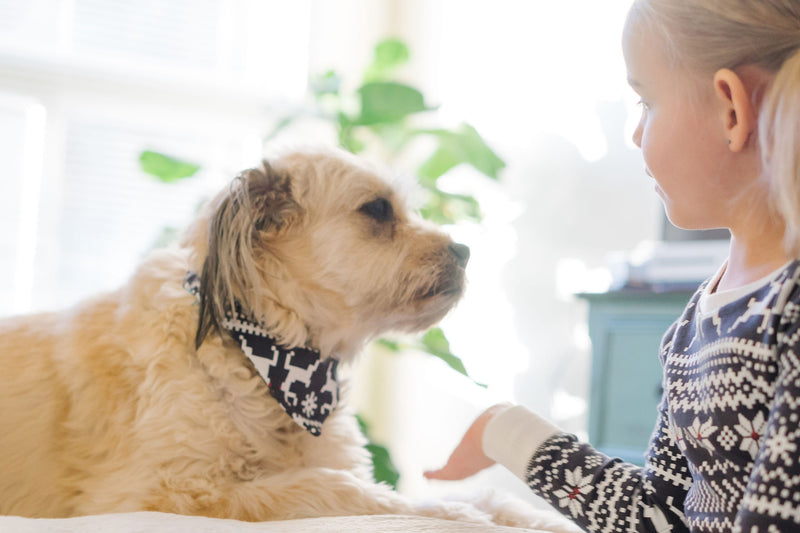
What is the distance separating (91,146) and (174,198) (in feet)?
1.47

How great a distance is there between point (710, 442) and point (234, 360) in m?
0.80

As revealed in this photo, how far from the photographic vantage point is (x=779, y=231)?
2.66ft

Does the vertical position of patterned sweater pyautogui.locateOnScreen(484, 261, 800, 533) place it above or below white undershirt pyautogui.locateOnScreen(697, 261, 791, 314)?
below

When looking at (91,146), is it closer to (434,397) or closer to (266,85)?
(266,85)

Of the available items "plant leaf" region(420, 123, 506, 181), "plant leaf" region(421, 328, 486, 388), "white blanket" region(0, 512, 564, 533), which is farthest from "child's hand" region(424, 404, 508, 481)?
"plant leaf" region(420, 123, 506, 181)

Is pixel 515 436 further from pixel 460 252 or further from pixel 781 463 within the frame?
pixel 460 252

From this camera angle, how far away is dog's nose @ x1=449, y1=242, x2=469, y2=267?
1.54m

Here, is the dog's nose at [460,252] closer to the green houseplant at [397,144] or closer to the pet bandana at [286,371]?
the pet bandana at [286,371]

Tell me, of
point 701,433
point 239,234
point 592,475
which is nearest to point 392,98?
point 239,234

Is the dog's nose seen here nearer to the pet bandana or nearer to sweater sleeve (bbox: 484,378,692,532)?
the pet bandana

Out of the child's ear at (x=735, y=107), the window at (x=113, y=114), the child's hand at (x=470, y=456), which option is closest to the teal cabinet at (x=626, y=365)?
the child's hand at (x=470, y=456)

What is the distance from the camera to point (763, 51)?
0.78 m

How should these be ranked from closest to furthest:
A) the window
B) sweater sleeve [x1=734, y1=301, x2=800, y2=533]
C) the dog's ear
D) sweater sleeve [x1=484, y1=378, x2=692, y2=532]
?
sweater sleeve [x1=734, y1=301, x2=800, y2=533] < sweater sleeve [x1=484, y1=378, x2=692, y2=532] < the dog's ear < the window

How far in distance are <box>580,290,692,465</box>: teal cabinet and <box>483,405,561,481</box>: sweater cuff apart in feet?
3.38
